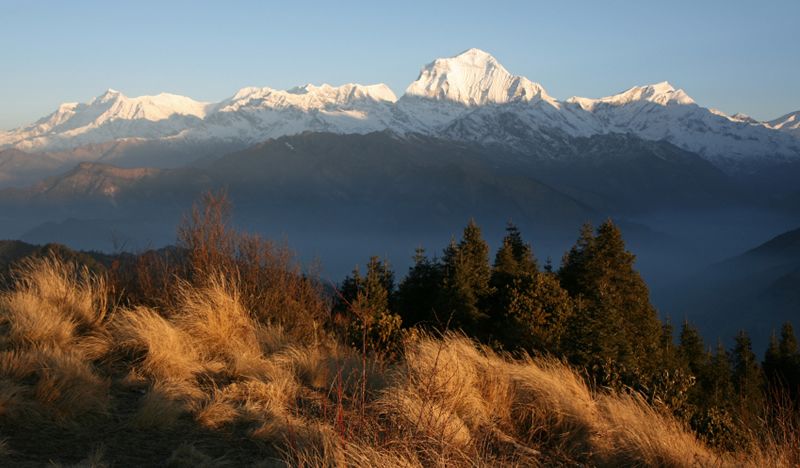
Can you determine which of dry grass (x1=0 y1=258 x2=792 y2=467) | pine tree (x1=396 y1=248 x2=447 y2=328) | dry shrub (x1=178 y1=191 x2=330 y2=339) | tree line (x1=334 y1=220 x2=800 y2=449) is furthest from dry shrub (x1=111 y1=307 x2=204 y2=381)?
pine tree (x1=396 y1=248 x2=447 y2=328)

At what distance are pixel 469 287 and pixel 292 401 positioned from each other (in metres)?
18.3

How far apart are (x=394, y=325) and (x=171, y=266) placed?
4.04 metres

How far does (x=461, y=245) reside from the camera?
29547 millimetres

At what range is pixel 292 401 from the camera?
596 cm

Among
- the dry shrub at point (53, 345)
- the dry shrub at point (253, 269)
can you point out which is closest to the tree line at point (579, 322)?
the dry shrub at point (253, 269)

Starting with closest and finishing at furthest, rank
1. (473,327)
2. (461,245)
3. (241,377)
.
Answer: (241,377) < (473,327) < (461,245)

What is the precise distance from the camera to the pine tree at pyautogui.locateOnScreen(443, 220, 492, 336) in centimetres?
2256

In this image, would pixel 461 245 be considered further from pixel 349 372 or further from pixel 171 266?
pixel 349 372

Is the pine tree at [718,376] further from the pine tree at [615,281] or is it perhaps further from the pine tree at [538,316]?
the pine tree at [538,316]

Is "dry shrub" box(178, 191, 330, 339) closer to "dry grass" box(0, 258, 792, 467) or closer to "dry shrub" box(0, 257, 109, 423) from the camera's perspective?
"dry grass" box(0, 258, 792, 467)

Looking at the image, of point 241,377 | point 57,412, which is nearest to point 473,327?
point 241,377

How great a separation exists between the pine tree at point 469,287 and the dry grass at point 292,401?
45.2 ft

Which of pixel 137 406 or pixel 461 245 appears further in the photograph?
pixel 461 245

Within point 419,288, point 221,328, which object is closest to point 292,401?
point 221,328
